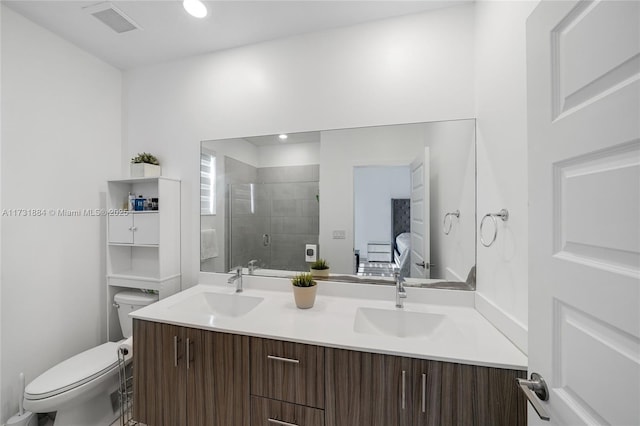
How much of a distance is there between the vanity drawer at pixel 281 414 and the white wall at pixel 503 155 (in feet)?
3.04

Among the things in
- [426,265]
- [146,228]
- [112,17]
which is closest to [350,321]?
[426,265]

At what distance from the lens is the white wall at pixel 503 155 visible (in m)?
1.02

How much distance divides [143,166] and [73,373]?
1.42 metres

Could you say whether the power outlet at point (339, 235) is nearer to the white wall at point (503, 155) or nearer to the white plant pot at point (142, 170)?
the white wall at point (503, 155)

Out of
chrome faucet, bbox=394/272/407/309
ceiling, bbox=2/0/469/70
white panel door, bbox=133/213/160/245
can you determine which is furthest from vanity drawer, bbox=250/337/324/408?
ceiling, bbox=2/0/469/70

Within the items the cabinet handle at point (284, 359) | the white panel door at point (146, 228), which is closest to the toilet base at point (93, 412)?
the white panel door at point (146, 228)

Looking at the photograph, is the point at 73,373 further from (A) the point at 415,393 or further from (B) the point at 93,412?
(A) the point at 415,393

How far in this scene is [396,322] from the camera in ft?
4.62

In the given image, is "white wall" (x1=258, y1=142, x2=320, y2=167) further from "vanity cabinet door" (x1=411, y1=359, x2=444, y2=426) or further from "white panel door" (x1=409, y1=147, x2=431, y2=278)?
"vanity cabinet door" (x1=411, y1=359, x2=444, y2=426)

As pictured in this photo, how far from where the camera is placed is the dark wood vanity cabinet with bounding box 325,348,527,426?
3.05 feet

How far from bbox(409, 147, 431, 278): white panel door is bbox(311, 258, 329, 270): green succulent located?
56 cm

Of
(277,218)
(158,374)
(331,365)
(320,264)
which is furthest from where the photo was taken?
(277,218)

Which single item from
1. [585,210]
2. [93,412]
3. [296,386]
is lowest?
[93,412]

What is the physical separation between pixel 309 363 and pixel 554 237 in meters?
1.01
